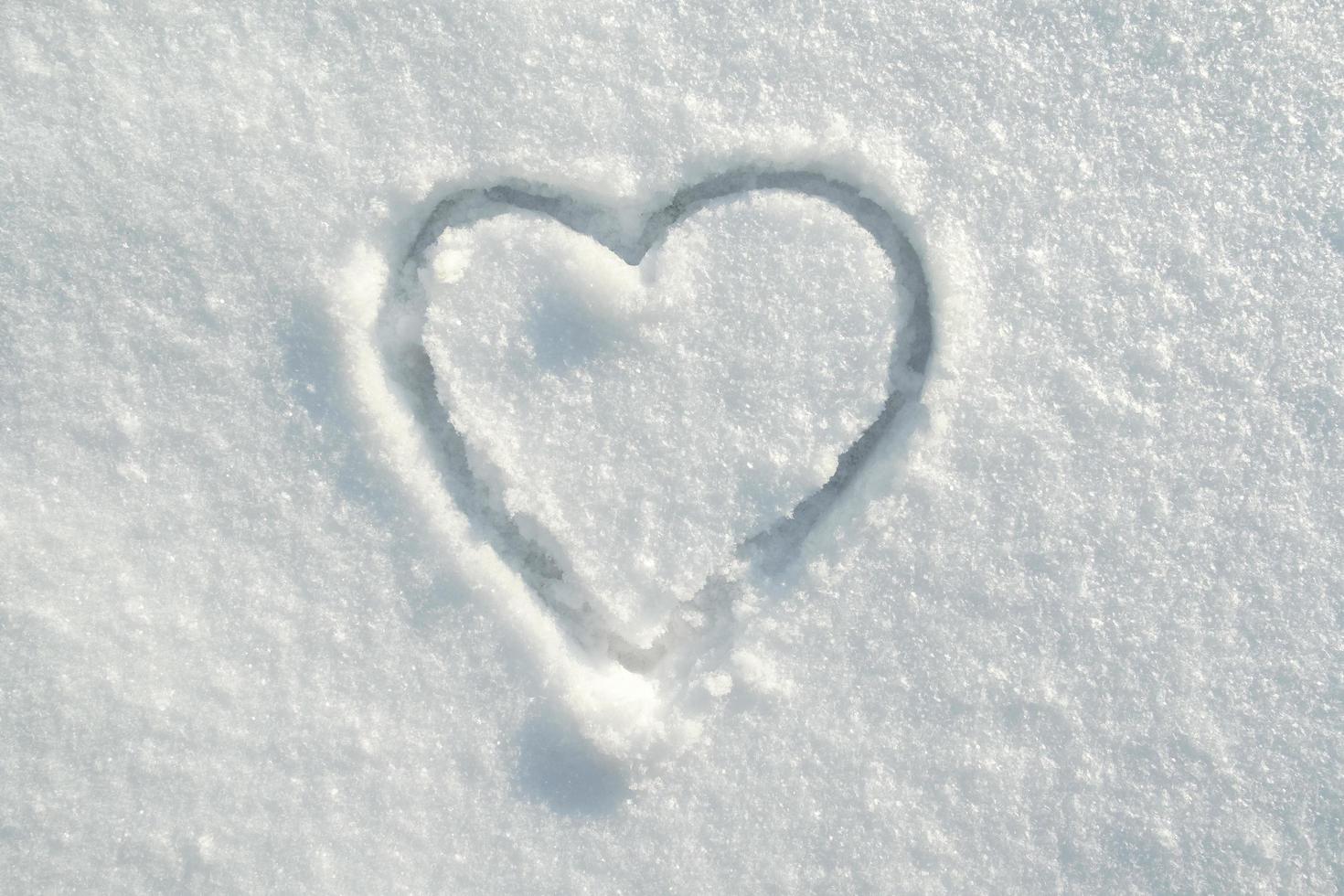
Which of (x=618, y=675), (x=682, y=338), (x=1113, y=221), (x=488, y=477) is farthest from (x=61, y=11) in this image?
(x=1113, y=221)

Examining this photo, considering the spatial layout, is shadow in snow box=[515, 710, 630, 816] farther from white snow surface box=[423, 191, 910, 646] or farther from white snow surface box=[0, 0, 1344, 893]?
white snow surface box=[423, 191, 910, 646]

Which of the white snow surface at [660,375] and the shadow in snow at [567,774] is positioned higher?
the white snow surface at [660,375]

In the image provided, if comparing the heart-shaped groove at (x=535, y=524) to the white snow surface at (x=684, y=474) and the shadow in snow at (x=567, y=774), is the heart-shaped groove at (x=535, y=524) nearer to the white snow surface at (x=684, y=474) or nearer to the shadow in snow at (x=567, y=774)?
the white snow surface at (x=684, y=474)

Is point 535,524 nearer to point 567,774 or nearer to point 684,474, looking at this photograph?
point 684,474

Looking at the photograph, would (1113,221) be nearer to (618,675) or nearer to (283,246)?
(618,675)

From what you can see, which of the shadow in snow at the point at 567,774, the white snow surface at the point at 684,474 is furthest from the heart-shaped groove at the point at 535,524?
the shadow in snow at the point at 567,774

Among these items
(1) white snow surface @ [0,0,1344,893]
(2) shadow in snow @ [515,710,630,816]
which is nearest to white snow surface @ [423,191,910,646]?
(1) white snow surface @ [0,0,1344,893]
